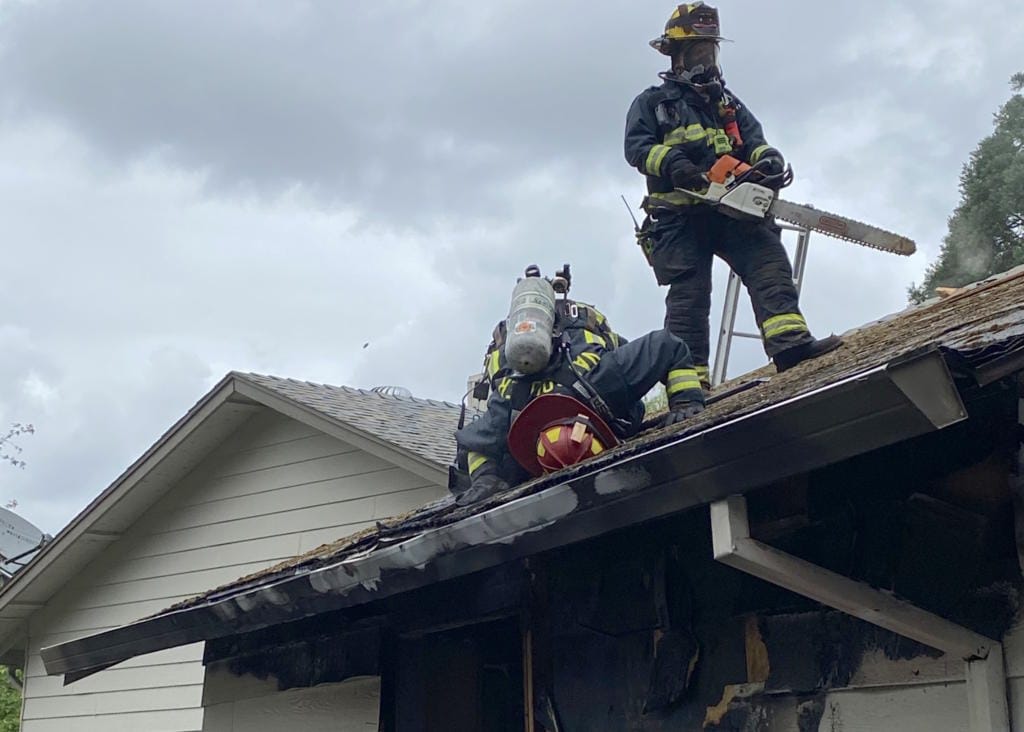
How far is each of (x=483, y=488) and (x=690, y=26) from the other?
9.13 feet

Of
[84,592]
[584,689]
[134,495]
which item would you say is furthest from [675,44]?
[84,592]

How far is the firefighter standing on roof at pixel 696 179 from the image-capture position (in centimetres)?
652

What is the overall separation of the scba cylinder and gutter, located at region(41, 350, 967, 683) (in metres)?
1.17

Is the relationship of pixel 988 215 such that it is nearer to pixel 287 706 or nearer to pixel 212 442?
pixel 212 442

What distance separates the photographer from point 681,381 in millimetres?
5672

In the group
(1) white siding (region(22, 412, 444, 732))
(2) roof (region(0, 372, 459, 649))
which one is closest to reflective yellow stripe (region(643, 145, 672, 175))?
(2) roof (region(0, 372, 459, 649))

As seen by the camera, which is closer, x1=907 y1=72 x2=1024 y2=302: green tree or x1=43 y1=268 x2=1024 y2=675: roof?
x1=43 y1=268 x2=1024 y2=675: roof

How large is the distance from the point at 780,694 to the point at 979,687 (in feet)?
2.32

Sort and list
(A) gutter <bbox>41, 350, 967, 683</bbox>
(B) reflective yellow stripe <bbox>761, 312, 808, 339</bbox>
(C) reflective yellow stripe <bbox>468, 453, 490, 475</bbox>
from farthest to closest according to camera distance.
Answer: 1. (B) reflective yellow stripe <bbox>761, 312, 808, 339</bbox>
2. (C) reflective yellow stripe <bbox>468, 453, 490, 475</bbox>
3. (A) gutter <bbox>41, 350, 967, 683</bbox>

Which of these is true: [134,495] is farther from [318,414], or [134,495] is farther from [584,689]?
[584,689]

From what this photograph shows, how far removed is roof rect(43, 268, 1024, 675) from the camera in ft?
10.1

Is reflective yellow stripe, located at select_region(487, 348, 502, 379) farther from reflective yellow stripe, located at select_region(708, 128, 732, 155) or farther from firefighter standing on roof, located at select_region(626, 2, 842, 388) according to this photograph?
reflective yellow stripe, located at select_region(708, 128, 732, 155)

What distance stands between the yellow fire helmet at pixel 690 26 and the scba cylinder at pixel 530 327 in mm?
1802

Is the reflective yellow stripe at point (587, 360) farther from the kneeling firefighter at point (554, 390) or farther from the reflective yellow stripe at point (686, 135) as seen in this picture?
the reflective yellow stripe at point (686, 135)
